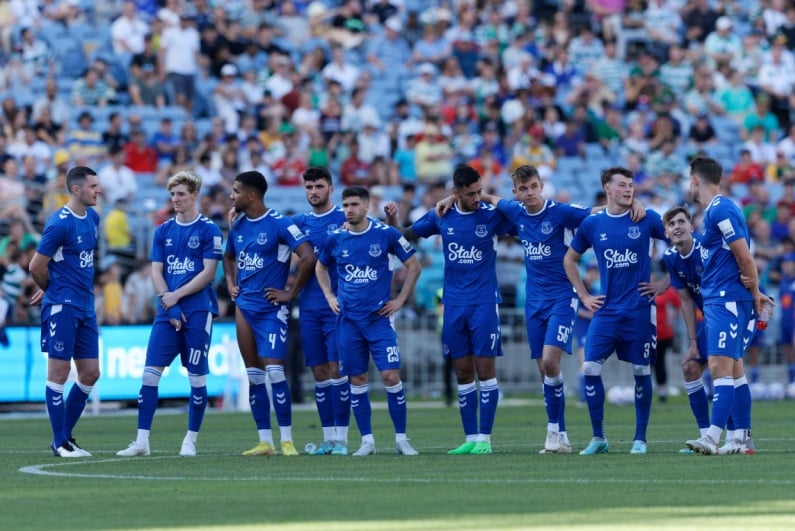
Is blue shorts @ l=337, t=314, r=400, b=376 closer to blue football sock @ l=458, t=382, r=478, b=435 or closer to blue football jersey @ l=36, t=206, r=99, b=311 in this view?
blue football sock @ l=458, t=382, r=478, b=435

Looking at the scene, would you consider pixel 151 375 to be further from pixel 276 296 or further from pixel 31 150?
pixel 31 150

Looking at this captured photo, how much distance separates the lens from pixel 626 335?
1467cm

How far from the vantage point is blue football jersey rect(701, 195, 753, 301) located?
13.6 m

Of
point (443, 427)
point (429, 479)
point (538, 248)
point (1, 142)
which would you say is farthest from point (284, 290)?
point (1, 142)

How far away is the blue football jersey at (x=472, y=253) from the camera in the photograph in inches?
599

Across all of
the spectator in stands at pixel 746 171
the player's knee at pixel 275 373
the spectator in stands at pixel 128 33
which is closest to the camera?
the player's knee at pixel 275 373

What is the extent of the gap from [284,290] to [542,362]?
2464 mm

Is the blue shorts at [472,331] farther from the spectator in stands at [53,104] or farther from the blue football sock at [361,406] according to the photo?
the spectator in stands at [53,104]

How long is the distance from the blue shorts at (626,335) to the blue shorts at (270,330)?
2785mm

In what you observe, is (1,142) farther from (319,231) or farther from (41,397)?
(319,231)

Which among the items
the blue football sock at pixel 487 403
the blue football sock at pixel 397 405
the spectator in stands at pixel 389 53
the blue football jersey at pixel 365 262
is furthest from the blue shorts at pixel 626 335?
the spectator in stands at pixel 389 53

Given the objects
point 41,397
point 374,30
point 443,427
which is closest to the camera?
point 443,427

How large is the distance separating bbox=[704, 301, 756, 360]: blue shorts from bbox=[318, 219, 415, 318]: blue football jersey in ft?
9.38

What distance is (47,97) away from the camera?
95.6 feet
